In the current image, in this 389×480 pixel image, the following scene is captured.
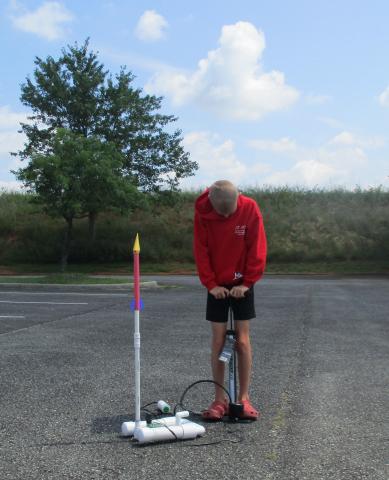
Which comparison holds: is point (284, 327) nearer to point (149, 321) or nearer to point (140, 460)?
point (149, 321)

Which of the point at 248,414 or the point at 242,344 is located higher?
the point at 242,344

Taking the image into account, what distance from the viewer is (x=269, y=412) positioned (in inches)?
Result: 182

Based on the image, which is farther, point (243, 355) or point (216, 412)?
point (243, 355)

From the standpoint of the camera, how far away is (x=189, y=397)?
5102mm

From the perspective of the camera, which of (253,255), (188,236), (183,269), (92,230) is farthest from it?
(188,236)

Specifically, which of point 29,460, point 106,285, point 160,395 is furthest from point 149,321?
point 106,285

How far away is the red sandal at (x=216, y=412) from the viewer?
14.4ft

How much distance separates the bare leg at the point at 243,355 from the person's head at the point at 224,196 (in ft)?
2.88

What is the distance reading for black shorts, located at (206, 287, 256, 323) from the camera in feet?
14.8

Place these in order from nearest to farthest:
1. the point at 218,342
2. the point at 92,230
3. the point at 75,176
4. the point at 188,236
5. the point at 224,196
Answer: the point at 224,196
the point at 218,342
the point at 75,176
the point at 92,230
the point at 188,236

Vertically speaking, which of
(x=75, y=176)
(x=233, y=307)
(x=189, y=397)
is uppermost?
(x=75, y=176)

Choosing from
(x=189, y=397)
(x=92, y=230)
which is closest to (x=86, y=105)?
(x=92, y=230)

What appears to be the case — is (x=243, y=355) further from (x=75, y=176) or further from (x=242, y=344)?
(x=75, y=176)

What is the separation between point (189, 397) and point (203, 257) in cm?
138
